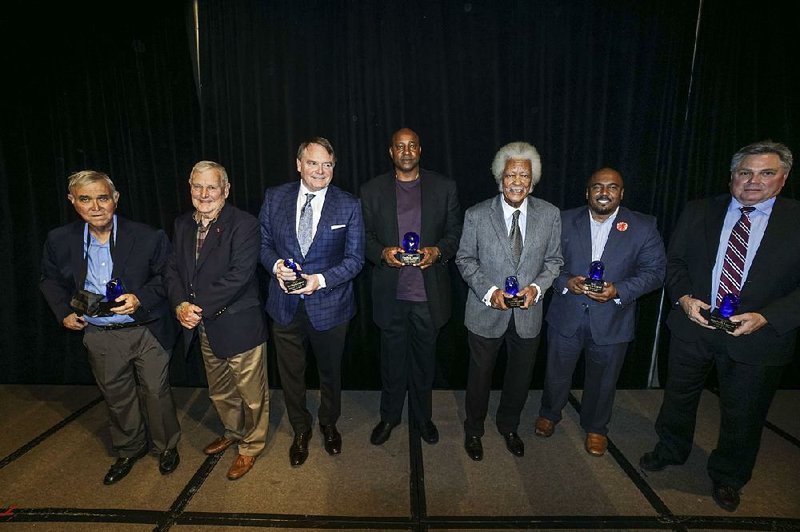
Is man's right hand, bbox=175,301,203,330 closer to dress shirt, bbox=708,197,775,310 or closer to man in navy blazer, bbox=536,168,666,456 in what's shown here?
man in navy blazer, bbox=536,168,666,456

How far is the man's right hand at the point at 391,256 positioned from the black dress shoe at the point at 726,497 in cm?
237

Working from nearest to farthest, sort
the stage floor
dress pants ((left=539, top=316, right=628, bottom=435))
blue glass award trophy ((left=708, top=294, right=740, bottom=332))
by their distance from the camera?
blue glass award trophy ((left=708, top=294, right=740, bottom=332)) → the stage floor → dress pants ((left=539, top=316, right=628, bottom=435))

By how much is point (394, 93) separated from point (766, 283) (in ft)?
9.41

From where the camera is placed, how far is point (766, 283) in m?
2.21

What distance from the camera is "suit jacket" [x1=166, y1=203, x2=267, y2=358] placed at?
7.90 feet

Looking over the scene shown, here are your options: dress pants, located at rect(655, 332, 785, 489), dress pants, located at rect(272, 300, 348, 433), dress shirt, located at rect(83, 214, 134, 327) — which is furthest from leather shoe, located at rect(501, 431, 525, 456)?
dress shirt, located at rect(83, 214, 134, 327)

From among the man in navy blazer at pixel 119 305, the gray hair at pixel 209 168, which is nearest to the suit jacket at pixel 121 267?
the man in navy blazer at pixel 119 305

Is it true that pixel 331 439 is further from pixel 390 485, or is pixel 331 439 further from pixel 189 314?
pixel 189 314

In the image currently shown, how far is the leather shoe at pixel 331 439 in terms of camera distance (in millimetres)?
2799

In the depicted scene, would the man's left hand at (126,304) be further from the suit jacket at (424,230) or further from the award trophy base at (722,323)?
the award trophy base at (722,323)

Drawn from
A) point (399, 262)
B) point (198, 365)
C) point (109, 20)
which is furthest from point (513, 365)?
point (109, 20)

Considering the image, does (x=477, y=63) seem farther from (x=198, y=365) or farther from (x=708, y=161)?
(x=198, y=365)

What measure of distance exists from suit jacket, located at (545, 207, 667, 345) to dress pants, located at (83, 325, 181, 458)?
277 centimetres

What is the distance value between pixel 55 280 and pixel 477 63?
3.47 m
